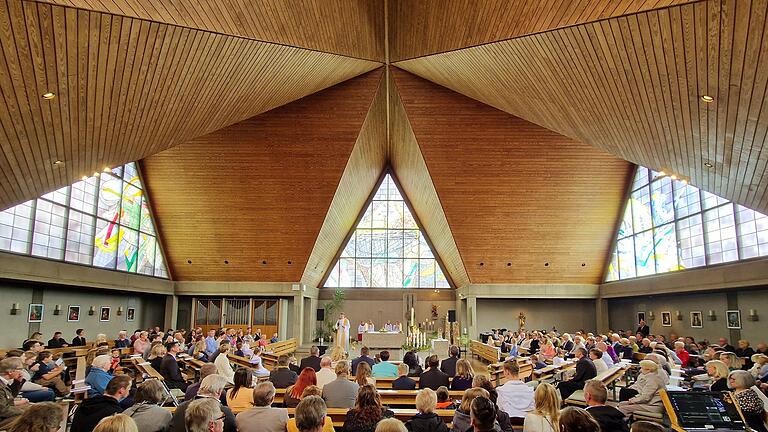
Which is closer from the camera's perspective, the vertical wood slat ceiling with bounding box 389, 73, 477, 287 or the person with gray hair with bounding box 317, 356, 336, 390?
the person with gray hair with bounding box 317, 356, 336, 390

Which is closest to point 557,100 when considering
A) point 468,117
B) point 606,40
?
point 606,40

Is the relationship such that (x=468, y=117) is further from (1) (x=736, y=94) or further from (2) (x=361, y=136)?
(1) (x=736, y=94)

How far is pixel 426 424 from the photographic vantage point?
3.79 metres

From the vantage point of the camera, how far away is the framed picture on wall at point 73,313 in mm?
13922

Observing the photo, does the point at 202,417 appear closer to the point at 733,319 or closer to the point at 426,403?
the point at 426,403

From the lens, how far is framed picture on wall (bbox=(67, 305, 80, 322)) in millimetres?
13922

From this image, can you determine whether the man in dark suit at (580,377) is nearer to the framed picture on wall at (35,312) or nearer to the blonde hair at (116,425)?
the blonde hair at (116,425)

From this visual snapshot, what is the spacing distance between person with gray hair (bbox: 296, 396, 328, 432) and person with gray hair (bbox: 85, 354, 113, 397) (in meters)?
4.09

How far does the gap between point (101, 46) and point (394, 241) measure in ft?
59.2

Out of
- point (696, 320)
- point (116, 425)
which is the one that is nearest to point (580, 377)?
point (116, 425)

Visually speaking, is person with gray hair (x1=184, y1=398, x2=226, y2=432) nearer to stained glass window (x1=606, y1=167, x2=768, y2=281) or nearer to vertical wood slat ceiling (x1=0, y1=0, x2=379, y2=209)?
vertical wood slat ceiling (x1=0, y1=0, x2=379, y2=209)

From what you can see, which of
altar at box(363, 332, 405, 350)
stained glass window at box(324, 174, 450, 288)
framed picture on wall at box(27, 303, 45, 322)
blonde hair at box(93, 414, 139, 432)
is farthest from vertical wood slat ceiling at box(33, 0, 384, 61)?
stained glass window at box(324, 174, 450, 288)

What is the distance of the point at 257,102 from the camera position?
35.8 feet

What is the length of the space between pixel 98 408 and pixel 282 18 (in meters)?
5.64
